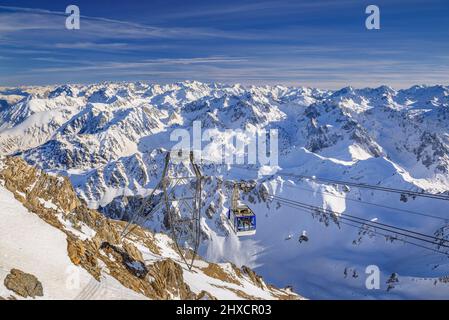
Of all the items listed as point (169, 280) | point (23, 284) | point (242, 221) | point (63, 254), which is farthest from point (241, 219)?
point (169, 280)

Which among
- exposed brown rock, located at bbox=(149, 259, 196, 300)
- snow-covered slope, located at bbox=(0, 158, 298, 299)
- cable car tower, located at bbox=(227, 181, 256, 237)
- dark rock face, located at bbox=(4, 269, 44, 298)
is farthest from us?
exposed brown rock, located at bbox=(149, 259, 196, 300)

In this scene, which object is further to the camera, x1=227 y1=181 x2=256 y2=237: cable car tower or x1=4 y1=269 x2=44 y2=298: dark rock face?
x1=227 y1=181 x2=256 y2=237: cable car tower

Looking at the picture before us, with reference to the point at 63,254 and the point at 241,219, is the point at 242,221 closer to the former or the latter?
the point at 241,219

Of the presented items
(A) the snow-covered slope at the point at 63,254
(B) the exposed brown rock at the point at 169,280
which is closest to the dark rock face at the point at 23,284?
(A) the snow-covered slope at the point at 63,254

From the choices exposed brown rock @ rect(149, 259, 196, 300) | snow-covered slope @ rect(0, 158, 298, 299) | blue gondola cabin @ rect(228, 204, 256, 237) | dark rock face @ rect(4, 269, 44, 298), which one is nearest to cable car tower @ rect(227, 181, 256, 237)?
blue gondola cabin @ rect(228, 204, 256, 237)

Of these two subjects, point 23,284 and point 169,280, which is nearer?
point 23,284

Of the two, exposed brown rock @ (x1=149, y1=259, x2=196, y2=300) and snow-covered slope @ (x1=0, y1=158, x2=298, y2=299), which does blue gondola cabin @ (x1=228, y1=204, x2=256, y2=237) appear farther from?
exposed brown rock @ (x1=149, y1=259, x2=196, y2=300)
